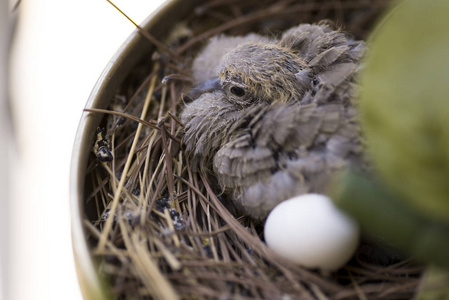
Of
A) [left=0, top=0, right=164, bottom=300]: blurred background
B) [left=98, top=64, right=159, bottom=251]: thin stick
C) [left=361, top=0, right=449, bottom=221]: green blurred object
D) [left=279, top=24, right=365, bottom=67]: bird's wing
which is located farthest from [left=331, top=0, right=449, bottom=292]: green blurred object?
[left=0, top=0, right=164, bottom=300]: blurred background

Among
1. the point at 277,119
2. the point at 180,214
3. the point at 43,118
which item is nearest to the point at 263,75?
the point at 277,119

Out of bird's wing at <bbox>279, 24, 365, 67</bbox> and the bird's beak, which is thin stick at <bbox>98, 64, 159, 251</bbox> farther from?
bird's wing at <bbox>279, 24, 365, 67</bbox>

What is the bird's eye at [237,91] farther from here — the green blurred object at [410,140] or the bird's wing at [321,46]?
the green blurred object at [410,140]

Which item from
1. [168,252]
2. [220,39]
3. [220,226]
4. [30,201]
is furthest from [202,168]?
[30,201]

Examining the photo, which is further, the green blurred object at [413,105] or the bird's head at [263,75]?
the bird's head at [263,75]

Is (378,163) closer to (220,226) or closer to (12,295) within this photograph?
(220,226)

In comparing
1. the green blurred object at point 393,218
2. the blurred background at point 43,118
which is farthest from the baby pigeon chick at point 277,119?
the blurred background at point 43,118
